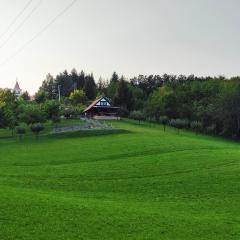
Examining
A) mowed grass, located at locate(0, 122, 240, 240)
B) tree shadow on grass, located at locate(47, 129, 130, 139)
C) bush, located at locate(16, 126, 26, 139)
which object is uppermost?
bush, located at locate(16, 126, 26, 139)

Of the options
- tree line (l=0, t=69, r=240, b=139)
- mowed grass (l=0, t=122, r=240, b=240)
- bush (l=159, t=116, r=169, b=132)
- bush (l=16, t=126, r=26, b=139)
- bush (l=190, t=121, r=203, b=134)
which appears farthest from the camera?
bush (l=159, t=116, r=169, b=132)

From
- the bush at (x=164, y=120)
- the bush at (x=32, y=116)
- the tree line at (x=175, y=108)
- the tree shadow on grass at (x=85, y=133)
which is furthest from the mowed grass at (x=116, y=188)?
the bush at (x=164, y=120)

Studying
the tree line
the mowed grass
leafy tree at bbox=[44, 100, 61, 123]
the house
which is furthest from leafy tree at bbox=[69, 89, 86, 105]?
the mowed grass

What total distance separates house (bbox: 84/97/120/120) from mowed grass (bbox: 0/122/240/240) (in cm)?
3964

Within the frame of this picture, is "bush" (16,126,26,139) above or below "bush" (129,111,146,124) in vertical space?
below

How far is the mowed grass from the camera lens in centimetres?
2486

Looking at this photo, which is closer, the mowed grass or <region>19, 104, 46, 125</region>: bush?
the mowed grass

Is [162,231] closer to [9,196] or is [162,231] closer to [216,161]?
[9,196]

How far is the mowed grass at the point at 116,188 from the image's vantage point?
81.6 feet

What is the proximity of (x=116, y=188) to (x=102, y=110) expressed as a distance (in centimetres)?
8607

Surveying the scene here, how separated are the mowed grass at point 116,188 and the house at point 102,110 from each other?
1561 inches

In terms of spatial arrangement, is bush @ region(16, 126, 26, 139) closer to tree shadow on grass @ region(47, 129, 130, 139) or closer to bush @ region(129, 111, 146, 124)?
tree shadow on grass @ region(47, 129, 130, 139)

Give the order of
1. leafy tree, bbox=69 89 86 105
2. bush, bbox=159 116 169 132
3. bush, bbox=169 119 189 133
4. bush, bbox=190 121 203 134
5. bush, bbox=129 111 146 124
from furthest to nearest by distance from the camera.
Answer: leafy tree, bbox=69 89 86 105, bush, bbox=129 111 146 124, bush, bbox=159 116 169 132, bush, bbox=169 119 189 133, bush, bbox=190 121 203 134

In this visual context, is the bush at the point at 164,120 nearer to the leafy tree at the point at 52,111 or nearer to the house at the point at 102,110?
the house at the point at 102,110
